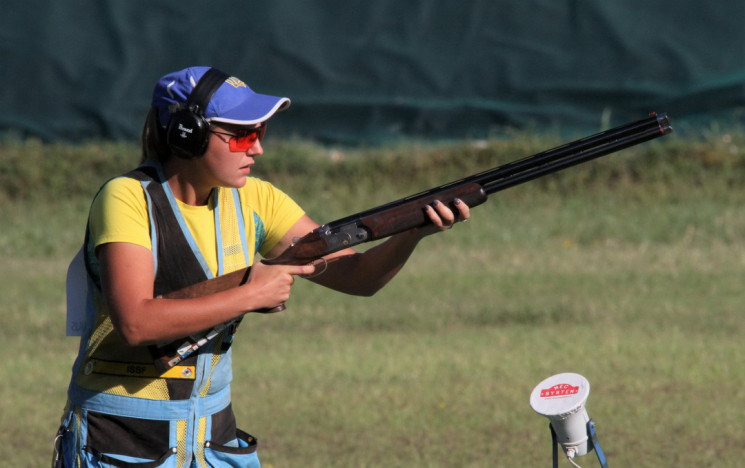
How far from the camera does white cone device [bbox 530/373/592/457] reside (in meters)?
3.37

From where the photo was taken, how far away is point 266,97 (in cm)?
343

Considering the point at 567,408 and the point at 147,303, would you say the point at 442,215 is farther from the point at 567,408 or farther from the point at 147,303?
the point at 147,303

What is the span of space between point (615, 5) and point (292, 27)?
3483mm

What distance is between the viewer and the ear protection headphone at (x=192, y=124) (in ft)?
10.8

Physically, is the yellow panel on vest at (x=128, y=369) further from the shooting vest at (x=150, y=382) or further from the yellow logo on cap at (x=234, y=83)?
the yellow logo on cap at (x=234, y=83)

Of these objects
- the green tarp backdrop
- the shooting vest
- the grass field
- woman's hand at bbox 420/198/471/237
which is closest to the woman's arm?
the shooting vest

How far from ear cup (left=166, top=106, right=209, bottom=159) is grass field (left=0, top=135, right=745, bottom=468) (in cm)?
268

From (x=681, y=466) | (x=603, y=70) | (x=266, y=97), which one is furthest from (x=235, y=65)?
(x=266, y=97)

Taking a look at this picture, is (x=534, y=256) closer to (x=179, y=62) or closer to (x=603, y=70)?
(x=603, y=70)

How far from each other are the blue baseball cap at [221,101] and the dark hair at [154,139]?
0.12 feet

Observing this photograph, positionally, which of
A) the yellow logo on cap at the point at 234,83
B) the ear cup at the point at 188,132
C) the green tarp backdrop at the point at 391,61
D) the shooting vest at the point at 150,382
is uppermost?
the green tarp backdrop at the point at 391,61

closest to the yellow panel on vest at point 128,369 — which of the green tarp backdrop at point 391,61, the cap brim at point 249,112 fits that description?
the cap brim at point 249,112

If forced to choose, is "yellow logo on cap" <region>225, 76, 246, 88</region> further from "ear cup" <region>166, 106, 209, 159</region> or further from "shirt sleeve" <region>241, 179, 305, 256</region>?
"shirt sleeve" <region>241, 179, 305, 256</region>

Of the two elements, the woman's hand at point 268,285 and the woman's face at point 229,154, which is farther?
the woman's face at point 229,154
